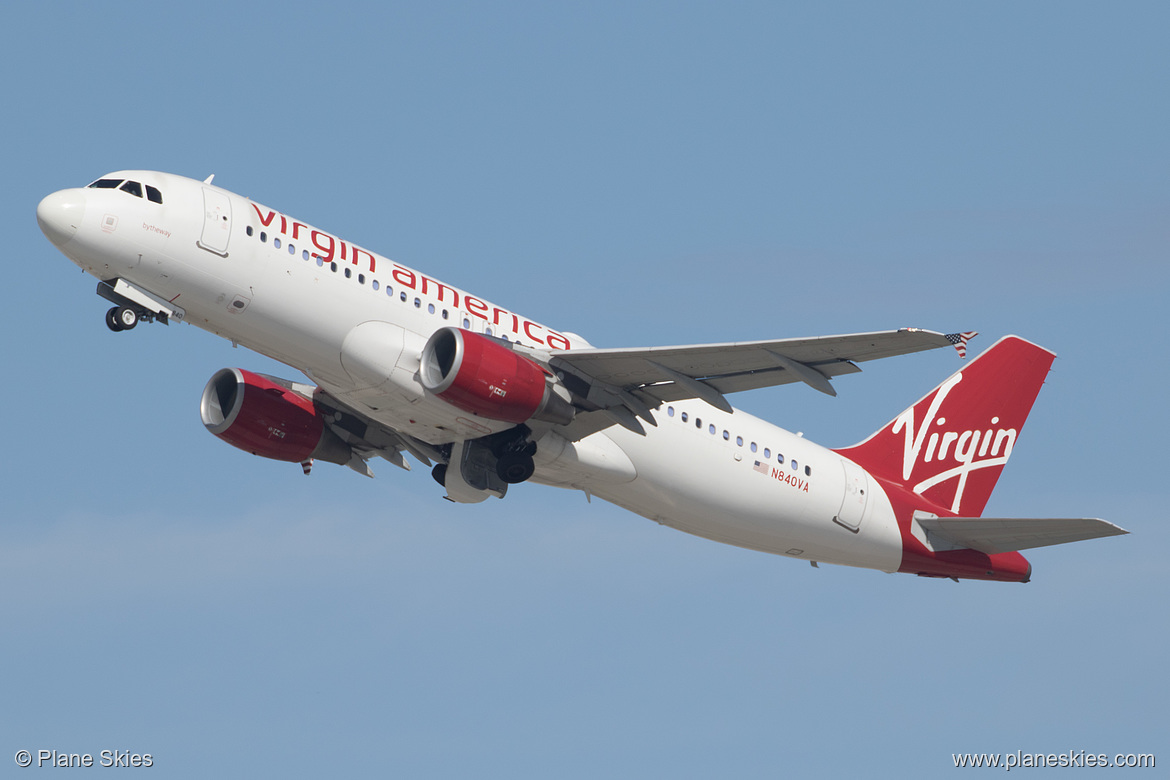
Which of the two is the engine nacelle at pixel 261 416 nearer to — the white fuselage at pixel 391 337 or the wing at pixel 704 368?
the white fuselage at pixel 391 337

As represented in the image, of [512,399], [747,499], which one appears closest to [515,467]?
[512,399]

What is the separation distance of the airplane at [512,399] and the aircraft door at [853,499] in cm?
5

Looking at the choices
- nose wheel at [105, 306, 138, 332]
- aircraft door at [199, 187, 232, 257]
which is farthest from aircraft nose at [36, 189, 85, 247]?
aircraft door at [199, 187, 232, 257]

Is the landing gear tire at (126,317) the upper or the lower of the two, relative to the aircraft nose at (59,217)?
lower

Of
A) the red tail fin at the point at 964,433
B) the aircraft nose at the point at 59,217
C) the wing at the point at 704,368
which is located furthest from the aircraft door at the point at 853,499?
the aircraft nose at the point at 59,217

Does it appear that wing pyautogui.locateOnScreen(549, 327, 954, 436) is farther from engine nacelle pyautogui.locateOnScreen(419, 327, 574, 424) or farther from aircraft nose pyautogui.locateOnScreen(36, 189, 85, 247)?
aircraft nose pyautogui.locateOnScreen(36, 189, 85, 247)

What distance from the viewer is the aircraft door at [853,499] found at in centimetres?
3666

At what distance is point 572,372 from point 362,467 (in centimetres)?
793

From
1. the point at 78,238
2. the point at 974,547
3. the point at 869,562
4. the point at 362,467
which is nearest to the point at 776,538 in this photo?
the point at 869,562

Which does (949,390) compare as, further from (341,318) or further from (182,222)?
(182,222)

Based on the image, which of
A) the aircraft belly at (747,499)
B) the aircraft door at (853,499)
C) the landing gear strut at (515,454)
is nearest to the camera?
the landing gear strut at (515,454)

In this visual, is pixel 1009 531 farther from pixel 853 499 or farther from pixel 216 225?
pixel 216 225

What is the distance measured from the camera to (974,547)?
124 feet

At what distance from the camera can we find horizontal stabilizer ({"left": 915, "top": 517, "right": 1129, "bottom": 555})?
1313 inches
